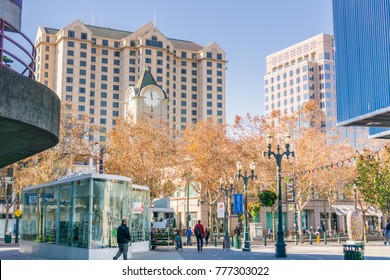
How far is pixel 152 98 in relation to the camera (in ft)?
328

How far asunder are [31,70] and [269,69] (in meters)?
154

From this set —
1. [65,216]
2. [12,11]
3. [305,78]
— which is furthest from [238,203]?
[305,78]

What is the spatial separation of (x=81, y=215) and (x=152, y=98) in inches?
3109

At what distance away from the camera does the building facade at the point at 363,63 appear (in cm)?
3459

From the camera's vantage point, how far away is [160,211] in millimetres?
39031

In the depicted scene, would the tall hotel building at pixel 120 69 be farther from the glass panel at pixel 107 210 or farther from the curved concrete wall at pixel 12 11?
the curved concrete wall at pixel 12 11

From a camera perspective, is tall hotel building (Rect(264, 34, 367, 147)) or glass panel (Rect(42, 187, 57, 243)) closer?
glass panel (Rect(42, 187, 57, 243))

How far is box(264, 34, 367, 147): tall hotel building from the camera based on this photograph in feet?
467

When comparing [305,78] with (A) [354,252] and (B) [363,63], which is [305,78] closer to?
(B) [363,63]

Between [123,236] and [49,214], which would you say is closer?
[123,236]

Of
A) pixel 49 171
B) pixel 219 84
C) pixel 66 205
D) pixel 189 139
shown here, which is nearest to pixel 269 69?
pixel 219 84

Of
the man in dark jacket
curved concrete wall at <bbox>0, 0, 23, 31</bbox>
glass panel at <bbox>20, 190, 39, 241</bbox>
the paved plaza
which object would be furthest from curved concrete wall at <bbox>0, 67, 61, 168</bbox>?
glass panel at <bbox>20, 190, 39, 241</bbox>

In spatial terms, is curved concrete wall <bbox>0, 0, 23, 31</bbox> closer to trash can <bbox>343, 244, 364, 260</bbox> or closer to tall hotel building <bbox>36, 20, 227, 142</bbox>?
trash can <bbox>343, 244, 364, 260</bbox>

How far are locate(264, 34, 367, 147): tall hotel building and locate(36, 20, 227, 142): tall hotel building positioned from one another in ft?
72.2
